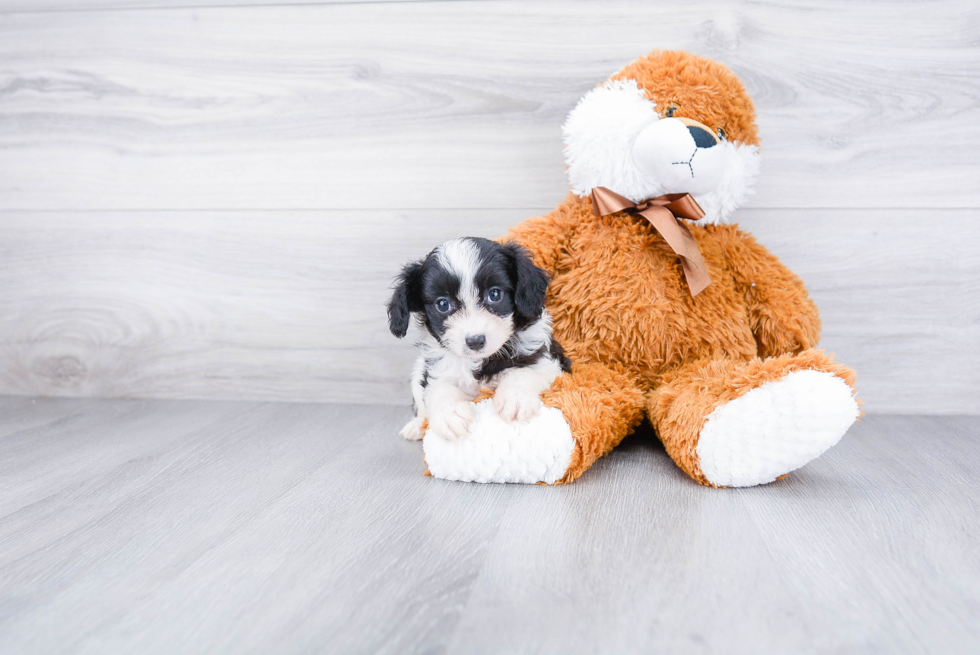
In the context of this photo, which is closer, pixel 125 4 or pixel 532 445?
pixel 532 445

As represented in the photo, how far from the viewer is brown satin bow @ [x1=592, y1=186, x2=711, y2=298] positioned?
1.28 meters

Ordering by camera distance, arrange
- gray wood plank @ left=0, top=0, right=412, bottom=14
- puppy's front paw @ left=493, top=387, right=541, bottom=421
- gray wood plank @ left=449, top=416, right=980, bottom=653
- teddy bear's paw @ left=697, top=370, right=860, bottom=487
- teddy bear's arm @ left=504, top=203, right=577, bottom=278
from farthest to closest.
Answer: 1. gray wood plank @ left=0, top=0, right=412, bottom=14
2. teddy bear's arm @ left=504, top=203, right=577, bottom=278
3. puppy's front paw @ left=493, top=387, right=541, bottom=421
4. teddy bear's paw @ left=697, top=370, right=860, bottom=487
5. gray wood plank @ left=449, top=416, right=980, bottom=653

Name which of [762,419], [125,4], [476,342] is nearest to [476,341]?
[476,342]

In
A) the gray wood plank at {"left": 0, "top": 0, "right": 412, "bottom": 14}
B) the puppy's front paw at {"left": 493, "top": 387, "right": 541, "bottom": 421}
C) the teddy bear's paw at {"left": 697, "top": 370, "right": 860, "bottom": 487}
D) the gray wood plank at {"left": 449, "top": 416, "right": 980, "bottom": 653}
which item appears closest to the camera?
the gray wood plank at {"left": 449, "top": 416, "right": 980, "bottom": 653}

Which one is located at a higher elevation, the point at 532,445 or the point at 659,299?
the point at 659,299

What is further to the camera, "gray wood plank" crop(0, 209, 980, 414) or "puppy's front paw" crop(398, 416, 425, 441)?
"gray wood plank" crop(0, 209, 980, 414)

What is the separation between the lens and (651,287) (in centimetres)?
131

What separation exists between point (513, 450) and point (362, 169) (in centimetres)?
94

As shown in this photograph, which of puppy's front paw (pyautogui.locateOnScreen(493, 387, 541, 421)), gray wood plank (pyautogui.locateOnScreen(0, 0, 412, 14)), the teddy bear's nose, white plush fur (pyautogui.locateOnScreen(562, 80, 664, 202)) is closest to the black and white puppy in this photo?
puppy's front paw (pyautogui.locateOnScreen(493, 387, 541, 421))

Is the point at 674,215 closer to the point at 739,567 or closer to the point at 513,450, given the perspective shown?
the point at 513,450

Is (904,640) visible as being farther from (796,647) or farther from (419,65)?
(419,65)

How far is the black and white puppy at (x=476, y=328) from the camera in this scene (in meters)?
1.16

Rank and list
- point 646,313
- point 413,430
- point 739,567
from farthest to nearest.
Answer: point 413,430 → point 646,313 → point 739,567

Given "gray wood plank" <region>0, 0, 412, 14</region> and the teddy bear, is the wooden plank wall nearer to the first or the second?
"gray wood plank" <region>0, 0, 412, 14</region>
